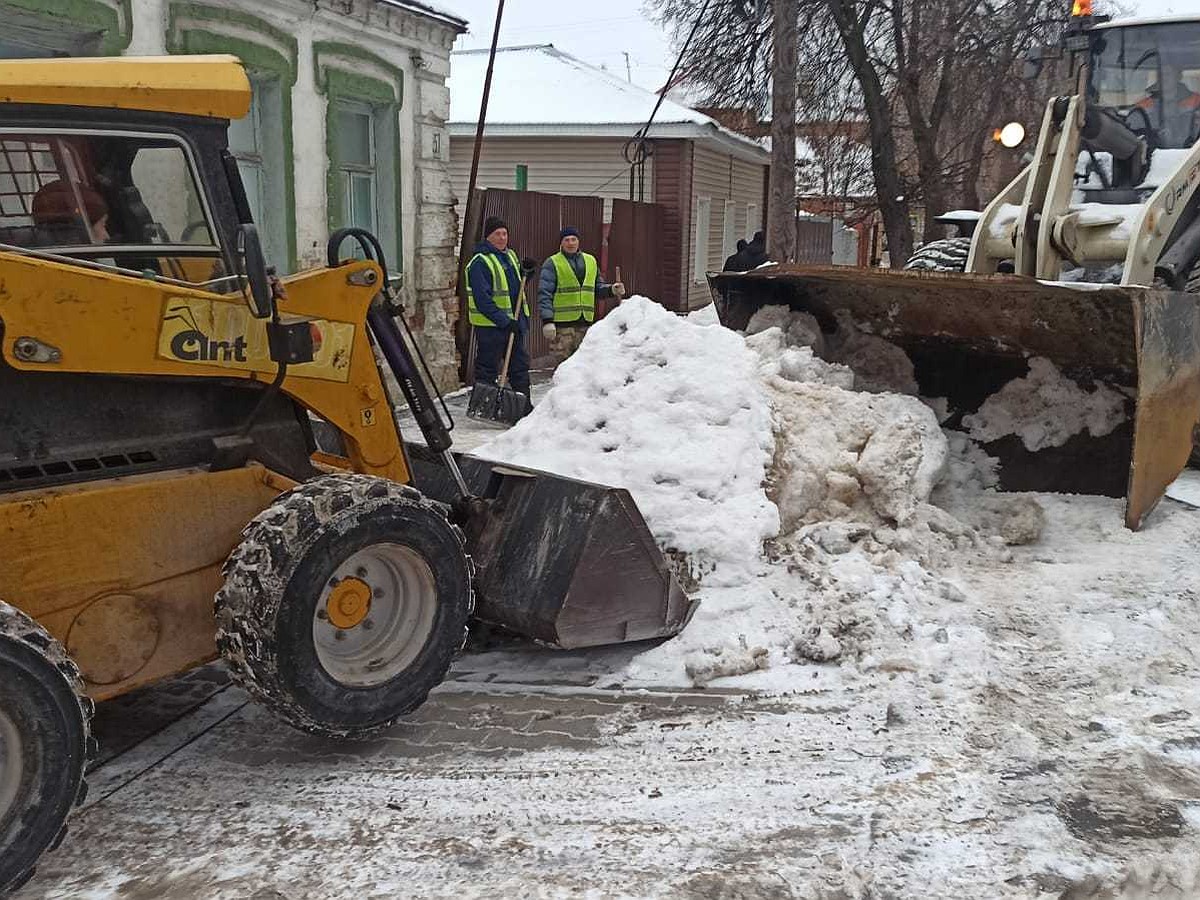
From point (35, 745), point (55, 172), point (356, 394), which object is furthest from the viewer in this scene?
point (356, 394)

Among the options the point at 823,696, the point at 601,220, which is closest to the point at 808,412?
the point at 823,696

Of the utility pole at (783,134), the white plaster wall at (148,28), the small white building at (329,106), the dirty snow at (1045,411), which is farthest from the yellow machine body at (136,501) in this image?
the utility pole at (783,134)

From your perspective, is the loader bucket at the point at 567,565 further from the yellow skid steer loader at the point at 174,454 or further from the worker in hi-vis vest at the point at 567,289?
the worker in hi-vis vest at the point at 567,289

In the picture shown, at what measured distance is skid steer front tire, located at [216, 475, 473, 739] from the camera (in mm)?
3326

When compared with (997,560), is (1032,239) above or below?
above

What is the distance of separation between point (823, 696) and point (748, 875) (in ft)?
4.18

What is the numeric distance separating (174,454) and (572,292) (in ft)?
22.9

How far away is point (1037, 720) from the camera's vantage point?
3.88m

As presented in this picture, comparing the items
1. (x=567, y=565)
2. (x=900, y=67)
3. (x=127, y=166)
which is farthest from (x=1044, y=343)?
(x=900, y=67)

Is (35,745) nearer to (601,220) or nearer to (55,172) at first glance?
(55,172)

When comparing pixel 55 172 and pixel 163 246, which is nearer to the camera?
pixel 55 172

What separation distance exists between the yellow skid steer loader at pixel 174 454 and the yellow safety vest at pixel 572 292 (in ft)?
20.4

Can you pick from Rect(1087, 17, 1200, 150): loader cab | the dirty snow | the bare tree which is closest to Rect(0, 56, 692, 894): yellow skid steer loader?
the dirty snow

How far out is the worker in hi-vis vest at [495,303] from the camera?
9258 mm
